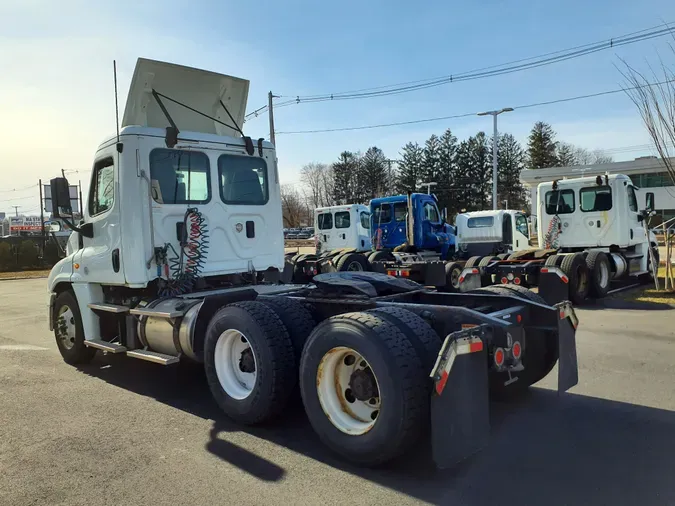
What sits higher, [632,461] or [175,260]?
[175,260]

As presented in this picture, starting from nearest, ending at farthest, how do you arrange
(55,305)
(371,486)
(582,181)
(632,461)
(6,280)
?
(371,486), (632,461), (55,305), (582,181), (6,280)

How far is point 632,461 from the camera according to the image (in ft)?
12.5

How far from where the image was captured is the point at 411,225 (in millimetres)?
15820

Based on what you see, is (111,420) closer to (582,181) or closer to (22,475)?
(22,475)

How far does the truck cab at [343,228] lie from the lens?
62.2 ft

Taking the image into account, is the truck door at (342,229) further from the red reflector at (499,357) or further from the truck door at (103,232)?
the red reflector at (499,357)

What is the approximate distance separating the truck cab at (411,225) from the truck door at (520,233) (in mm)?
4389

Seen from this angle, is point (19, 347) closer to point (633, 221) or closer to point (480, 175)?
point (633, 221)

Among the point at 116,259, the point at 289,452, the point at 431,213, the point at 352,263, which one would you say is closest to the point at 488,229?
the point at 431,213

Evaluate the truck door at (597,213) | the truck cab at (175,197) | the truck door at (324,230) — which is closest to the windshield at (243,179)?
the truck cab at (175,197)

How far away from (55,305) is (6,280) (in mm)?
20585

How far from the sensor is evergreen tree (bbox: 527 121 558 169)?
248 ft

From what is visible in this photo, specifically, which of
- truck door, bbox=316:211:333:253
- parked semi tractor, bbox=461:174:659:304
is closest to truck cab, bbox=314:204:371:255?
truck door, bbox=316:211:333:253

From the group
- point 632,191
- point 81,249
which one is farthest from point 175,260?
point 632,191
